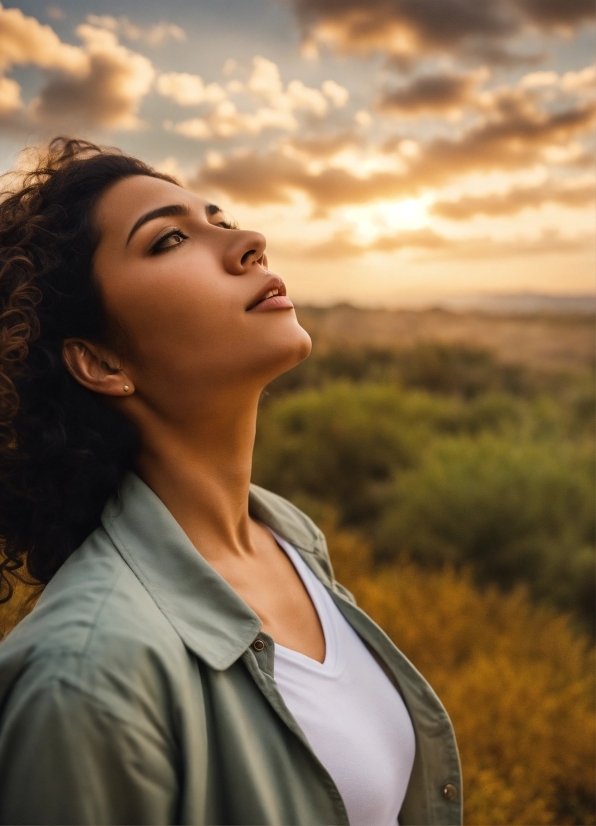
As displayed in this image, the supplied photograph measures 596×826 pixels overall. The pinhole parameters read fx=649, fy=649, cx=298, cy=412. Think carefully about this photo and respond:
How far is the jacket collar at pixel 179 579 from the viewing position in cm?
107

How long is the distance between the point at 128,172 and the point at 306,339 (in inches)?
22.0

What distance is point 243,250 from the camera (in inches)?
52.7

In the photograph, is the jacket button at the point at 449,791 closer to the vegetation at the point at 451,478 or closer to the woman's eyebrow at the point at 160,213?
the woman's eyebrow at the point at 160,213

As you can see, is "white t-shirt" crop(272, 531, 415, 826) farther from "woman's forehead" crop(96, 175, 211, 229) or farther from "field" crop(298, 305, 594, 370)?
"field" crop(298, 305, 594, 370)

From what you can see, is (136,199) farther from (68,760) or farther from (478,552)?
(478,552)

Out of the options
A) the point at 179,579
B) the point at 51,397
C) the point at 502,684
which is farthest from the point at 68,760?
the point at 502,684

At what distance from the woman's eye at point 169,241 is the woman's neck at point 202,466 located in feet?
1.06

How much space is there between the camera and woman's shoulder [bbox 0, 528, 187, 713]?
85 cm

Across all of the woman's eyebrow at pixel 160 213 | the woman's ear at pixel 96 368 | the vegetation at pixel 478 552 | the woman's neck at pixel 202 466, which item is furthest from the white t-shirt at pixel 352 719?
the vegetation at pixel 478 552

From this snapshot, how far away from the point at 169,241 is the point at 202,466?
0.48 meters

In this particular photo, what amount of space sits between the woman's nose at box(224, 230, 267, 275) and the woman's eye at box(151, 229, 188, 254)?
10 cm

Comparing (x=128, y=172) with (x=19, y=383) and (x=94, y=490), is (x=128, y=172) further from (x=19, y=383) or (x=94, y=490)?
(x=94, y=490)

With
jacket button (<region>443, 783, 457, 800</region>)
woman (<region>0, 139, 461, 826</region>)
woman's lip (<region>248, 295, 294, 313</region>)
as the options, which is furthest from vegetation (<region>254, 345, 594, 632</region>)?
woman's lip (<region>248, 295, 294, 313</region>)

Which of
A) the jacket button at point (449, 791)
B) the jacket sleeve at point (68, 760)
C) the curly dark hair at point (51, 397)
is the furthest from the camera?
the jacket button at point (449, 791)
